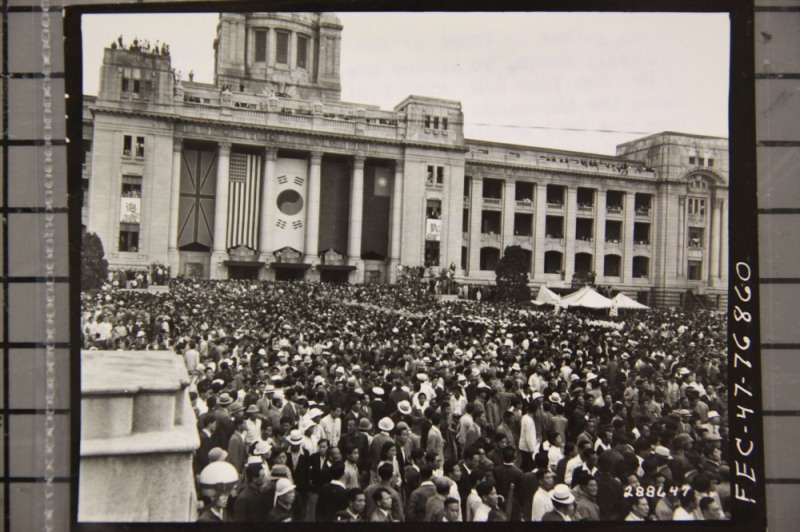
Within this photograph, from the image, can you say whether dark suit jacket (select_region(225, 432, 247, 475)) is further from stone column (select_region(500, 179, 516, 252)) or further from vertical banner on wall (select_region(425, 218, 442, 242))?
stone column (select_region(500, 179, 516, 252))

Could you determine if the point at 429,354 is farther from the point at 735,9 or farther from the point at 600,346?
the point at 735,9

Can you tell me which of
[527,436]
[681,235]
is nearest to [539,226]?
[681,235]

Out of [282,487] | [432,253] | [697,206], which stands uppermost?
[697,206]

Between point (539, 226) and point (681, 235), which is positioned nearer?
point (681, 235)

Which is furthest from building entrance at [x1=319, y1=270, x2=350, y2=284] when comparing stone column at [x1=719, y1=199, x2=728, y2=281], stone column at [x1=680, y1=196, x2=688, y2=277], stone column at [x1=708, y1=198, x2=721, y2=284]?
stone column at [x1=719, y1=199, x2=728, y2=281]

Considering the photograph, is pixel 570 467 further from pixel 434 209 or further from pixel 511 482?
pixel 434 209

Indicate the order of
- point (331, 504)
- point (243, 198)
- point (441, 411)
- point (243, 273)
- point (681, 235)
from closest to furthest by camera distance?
point (331, 504)
point (441, 411)
point (681, 235)
point (243, 273)
point (243, 198)

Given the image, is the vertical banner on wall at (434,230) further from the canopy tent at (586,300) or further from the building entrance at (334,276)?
the canopy tent at (586,300)

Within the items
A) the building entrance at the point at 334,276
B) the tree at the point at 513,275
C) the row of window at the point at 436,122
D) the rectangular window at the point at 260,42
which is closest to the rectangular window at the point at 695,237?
the tree at the point at 513,275
